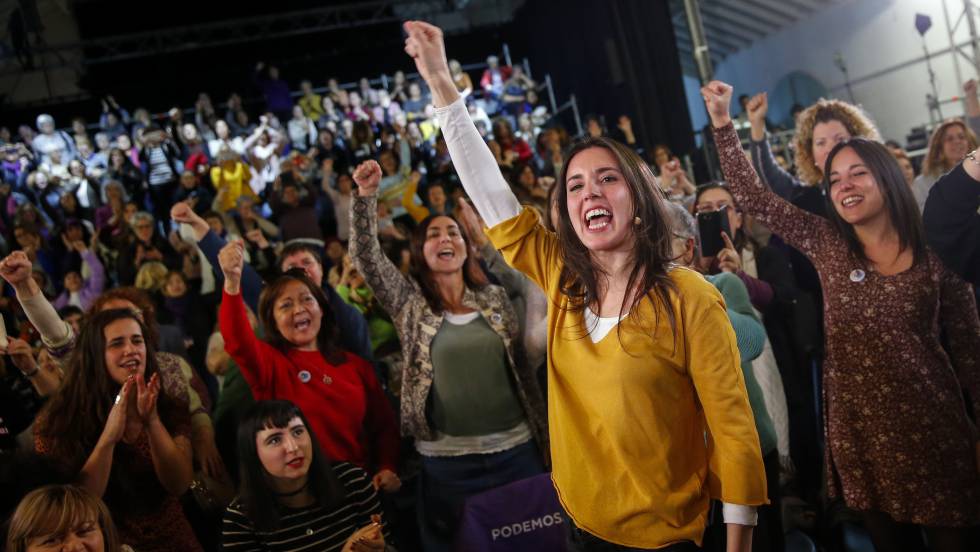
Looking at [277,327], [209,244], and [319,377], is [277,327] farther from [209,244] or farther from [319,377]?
[209,244]

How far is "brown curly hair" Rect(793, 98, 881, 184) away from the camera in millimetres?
2938

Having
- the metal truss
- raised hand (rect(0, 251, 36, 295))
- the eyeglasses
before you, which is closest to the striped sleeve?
raised hand (rect(0, 251, 36, 295))

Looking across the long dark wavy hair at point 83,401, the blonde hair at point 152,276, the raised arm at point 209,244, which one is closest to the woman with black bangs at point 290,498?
the long dark wavy hair at point 83,401

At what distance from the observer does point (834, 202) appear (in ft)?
7.42

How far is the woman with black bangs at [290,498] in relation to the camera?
2477 millimetres

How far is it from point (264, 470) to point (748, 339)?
1.48m

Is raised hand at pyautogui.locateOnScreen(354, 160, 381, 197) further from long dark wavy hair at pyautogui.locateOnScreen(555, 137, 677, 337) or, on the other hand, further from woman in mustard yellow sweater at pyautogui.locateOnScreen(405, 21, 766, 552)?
long dark wavy hair at pyautogui.locateOnScreen(555, 137, 677, 337)

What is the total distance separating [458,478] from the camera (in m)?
2.81

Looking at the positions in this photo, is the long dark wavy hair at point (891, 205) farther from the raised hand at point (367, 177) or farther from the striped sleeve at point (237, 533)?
the striped sleeve at point (237, 533)

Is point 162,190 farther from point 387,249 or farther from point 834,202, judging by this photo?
point 834,202

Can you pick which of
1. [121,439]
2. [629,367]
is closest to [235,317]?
[121,439]

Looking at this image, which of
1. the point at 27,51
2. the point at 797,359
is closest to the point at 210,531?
the point at 797,359

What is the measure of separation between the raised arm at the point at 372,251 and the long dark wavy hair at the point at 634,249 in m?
0.99

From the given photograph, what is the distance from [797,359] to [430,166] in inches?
247
